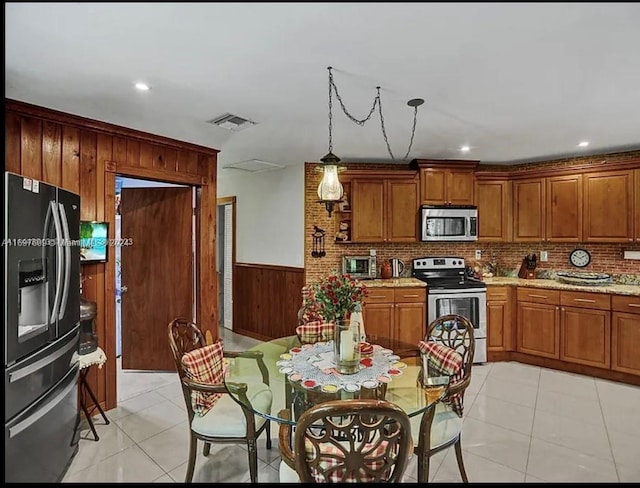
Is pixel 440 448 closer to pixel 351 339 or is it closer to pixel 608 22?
pixel 351 339

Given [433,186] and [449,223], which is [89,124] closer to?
[433,186]

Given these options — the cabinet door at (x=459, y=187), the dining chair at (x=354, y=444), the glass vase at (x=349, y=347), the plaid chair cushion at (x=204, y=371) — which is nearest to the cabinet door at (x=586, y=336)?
the cabinet door at (x=459, y=187)

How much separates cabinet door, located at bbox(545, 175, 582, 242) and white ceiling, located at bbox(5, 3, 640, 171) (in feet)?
3.08

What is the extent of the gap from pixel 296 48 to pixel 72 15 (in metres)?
1.02

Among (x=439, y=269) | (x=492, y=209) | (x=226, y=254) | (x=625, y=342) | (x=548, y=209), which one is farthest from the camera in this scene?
(x=226, y=254)

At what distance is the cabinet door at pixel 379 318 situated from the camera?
14.2 feet

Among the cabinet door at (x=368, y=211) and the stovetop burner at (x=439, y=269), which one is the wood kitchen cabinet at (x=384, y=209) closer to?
the cabinet door at (x=368, y=211)

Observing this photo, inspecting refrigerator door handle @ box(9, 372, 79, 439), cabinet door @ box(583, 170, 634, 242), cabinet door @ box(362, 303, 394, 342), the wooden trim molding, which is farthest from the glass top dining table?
cabinet door @ box(583, 170, 634, 242)

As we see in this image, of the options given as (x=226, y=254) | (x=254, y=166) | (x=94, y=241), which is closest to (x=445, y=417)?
(x=94, y=241)

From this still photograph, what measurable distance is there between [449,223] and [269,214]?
240cm

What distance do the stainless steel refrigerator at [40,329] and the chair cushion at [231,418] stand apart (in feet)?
2.68

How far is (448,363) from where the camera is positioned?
231 centimetres

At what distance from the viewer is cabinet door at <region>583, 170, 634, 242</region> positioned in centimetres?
406

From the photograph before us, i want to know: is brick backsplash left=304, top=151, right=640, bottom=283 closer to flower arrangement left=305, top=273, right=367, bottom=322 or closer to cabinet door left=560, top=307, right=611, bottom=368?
cabinet door left=560, top=307, right=611, bottom=368
